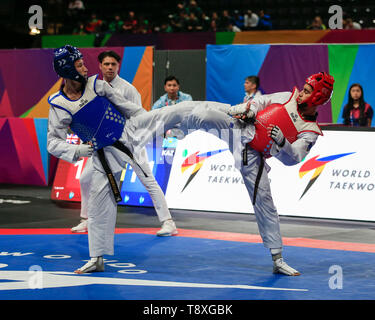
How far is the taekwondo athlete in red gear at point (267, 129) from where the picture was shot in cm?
549

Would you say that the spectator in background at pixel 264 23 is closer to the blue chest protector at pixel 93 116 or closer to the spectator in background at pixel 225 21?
the spectator in background at pixel 225 21

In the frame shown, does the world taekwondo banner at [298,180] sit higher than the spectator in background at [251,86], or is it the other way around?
the spectator in background at [251,86]

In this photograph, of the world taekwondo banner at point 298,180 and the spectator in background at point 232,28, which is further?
the spectator in background at point 232,28

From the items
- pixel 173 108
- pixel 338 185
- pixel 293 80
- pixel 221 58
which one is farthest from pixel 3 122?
pixel 173 108

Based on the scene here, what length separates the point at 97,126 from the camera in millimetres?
5641

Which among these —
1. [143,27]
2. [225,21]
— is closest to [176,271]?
[225,21]

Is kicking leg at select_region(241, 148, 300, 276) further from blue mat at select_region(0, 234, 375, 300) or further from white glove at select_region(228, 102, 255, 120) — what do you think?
white glove at select_region(228, 102, 255, 120)

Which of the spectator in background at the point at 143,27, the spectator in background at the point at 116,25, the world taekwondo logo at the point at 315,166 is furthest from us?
the spectator in background at the point at 116,25

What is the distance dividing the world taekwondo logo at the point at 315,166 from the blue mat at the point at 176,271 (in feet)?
6.17

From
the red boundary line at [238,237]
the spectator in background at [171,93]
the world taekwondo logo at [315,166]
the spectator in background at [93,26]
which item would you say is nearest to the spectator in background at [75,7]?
the spectator in background at [93,26]

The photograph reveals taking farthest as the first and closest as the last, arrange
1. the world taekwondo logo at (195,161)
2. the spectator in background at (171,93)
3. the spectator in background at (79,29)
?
the spectator in background at (79,29) < the spectator in background at (171,93) < the world taekwondo logo at (195,161)

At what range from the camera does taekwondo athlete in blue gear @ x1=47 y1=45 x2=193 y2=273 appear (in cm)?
559

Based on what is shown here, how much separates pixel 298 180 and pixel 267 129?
344 cm

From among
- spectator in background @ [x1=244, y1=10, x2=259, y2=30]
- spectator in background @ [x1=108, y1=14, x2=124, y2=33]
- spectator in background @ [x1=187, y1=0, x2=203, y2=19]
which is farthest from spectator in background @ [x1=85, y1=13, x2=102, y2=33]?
spectator in background @ [x1=244, y1=10, x2=259, y2=30]
